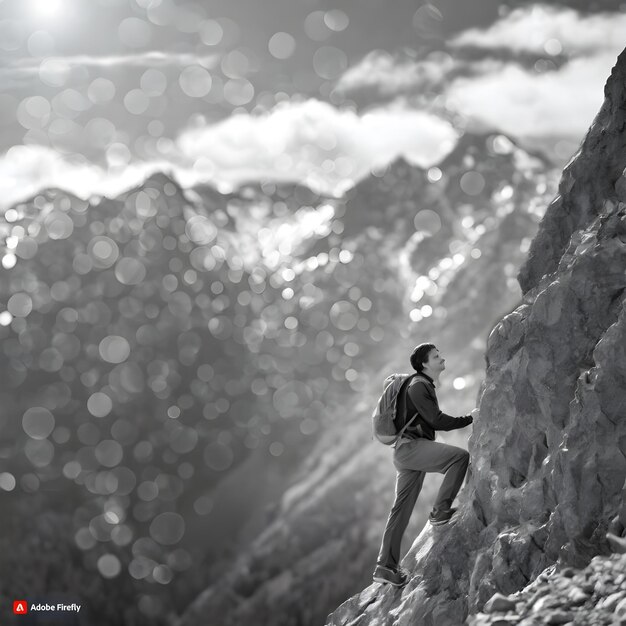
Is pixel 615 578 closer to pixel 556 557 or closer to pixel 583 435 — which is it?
pixel 556 557

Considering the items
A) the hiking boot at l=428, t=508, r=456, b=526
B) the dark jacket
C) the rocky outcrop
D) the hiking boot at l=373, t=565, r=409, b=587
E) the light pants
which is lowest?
the rocky outcrop

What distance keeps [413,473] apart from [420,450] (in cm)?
85

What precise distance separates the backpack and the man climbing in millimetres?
131

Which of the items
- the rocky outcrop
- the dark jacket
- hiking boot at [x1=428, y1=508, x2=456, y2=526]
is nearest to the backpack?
the dark jacket

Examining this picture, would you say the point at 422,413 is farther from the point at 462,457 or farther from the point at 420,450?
the point at 462,457

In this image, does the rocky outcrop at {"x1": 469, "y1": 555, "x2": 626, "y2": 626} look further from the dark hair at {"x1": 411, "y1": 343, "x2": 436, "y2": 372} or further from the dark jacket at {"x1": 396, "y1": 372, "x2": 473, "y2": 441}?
the dark hair at {"x1": 411, "y1": 343, "x2": 436, "y2": 372}

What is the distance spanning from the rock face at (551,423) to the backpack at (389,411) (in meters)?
2.93

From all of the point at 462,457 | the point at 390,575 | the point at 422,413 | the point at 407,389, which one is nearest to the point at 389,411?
the point at 407,389

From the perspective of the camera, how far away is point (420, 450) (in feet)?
47.4

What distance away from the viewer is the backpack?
559 inches

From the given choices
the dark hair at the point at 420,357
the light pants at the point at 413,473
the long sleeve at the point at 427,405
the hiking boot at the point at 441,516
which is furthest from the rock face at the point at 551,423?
the dark hair at the point at 420,357

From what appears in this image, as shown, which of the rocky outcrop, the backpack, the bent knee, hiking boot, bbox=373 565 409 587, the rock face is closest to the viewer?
the rocky outcrop

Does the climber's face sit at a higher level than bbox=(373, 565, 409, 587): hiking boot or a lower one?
higher

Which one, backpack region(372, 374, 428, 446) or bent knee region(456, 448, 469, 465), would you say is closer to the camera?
backpack region(372, 374, 428, 446)
